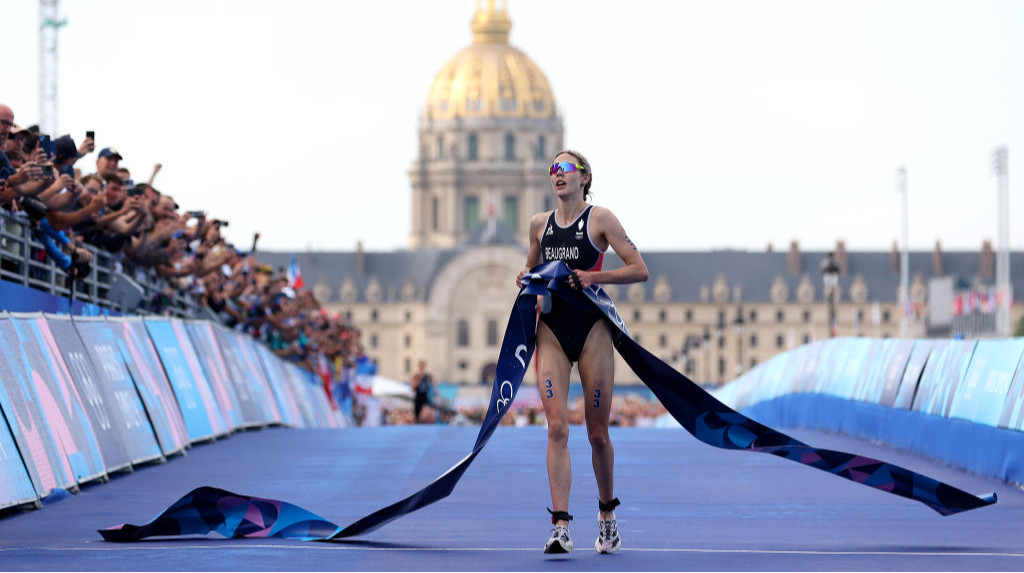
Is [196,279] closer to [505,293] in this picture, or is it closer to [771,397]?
[771,397]

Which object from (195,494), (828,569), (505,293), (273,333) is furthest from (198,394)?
(505,293)

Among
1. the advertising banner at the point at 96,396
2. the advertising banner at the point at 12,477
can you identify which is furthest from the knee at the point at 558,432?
the advertising banner at the point at 96,396

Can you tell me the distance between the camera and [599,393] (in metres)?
9.27

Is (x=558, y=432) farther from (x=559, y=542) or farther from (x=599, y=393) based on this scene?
(x=559, y=542)

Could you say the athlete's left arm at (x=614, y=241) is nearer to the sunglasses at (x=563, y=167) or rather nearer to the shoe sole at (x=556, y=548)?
the sunglasses at (x=563, y=167)

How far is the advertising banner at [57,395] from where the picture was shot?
12.3m

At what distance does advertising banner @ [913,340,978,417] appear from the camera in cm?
1533

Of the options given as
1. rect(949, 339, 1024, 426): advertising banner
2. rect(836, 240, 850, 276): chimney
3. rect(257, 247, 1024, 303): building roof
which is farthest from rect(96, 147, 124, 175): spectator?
rect(836, 240, 850, 276): chimney

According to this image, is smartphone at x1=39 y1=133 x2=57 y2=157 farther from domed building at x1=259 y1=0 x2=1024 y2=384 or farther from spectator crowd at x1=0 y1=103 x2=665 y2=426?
domed building at x1=259 y1=0 x2=1024 y2=384

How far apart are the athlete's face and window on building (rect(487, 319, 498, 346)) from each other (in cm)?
18003

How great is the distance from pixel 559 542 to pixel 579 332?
1036mm

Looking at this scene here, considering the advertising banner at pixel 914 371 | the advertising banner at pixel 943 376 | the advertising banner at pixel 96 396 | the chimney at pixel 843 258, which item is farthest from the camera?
the chimney at pixel 843 258

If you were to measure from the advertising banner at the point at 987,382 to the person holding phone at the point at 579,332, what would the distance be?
16.5ft

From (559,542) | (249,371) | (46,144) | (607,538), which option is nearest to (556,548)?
(559,542)
